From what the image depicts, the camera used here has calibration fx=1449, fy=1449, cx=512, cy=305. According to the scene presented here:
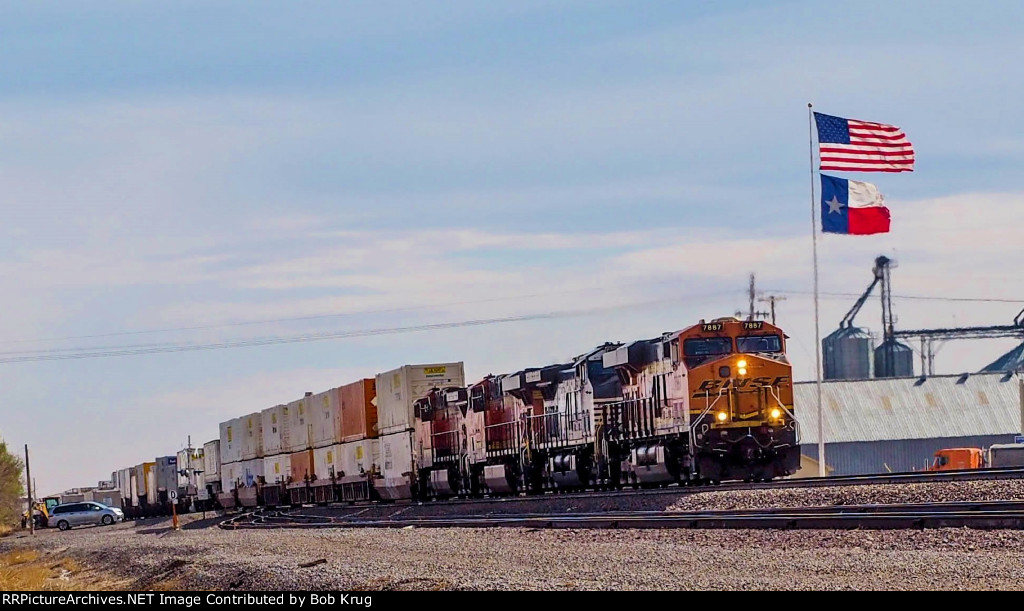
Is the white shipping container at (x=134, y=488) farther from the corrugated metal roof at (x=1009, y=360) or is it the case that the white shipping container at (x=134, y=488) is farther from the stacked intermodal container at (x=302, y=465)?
the corrugated metal roof at (x=1009, y=360)

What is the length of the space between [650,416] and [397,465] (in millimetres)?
16341

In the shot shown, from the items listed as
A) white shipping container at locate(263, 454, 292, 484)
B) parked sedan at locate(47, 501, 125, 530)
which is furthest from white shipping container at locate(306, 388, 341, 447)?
parked sedan at locate(47, 501, 125, 530)

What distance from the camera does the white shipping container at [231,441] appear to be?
67188 mm

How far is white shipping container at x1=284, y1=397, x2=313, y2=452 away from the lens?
56487mm

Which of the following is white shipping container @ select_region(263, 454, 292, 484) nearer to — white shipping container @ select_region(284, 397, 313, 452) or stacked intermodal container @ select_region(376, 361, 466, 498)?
white shipping container @ select_region(284, 397, 313, 452)

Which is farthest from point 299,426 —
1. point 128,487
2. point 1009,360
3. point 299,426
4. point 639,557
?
point 1009,360

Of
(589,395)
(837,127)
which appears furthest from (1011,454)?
(589,395)

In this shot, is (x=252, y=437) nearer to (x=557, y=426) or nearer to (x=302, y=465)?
(x=302, y=465)

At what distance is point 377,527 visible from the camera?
98.0 feet

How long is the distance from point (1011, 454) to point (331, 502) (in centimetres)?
2425

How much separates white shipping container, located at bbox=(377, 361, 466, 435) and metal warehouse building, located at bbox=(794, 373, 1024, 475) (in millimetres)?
24285

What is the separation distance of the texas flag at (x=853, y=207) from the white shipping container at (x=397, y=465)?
15014mm

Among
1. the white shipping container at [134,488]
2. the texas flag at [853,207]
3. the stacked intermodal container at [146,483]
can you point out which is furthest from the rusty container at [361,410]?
the white shipping container at [134,488]

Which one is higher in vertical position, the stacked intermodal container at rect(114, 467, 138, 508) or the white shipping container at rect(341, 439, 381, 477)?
the white shipping container at rect(341, 439, 381, 477)
